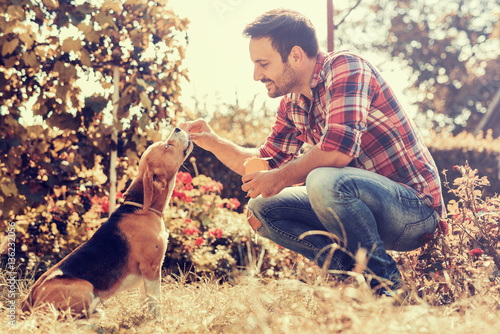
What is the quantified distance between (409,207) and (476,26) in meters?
28.2

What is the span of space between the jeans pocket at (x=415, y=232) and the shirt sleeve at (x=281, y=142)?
1335 millimetres

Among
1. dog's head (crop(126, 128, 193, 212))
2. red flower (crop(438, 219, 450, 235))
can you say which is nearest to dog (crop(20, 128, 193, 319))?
dog's head (crop(126, 128, 193, 212))

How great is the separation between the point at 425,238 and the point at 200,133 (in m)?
2.15

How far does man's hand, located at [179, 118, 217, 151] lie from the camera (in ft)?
13.9

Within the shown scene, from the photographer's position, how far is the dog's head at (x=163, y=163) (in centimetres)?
392

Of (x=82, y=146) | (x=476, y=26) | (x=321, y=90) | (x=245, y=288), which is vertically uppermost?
(x=476, y=26)

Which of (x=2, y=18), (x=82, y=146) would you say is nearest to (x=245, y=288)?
(x=82, y=146)

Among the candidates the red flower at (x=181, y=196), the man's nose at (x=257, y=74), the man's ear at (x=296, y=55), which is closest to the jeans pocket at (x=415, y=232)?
the man's ear at (x=296, y=55)

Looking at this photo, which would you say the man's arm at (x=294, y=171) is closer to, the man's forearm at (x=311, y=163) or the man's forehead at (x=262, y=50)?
the man's forearm at (x=311, y=163)

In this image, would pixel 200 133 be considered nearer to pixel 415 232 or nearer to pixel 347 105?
pixel 347 105

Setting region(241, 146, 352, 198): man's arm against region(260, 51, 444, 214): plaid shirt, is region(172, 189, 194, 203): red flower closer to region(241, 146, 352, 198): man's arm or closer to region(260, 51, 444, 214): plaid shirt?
region(260, 51, 444, 214): plaid shirt

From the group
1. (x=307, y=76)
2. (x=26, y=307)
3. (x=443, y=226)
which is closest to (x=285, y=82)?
(x=307, y=76)

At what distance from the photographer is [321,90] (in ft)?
12.4

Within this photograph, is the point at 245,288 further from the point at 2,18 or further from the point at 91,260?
the point at 2,18
